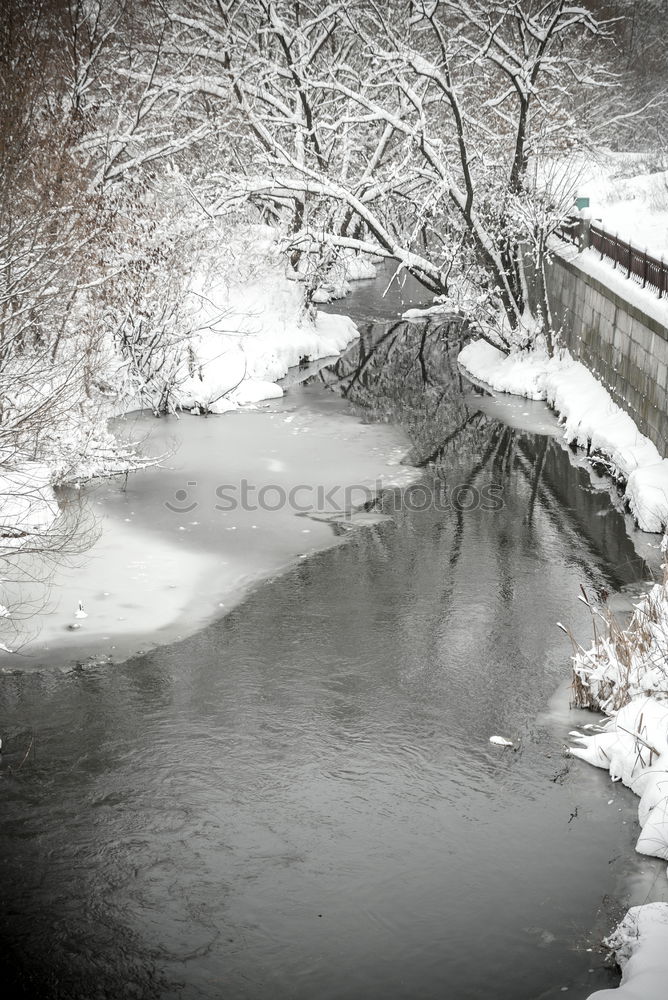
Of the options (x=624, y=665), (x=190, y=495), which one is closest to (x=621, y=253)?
(x=190, y=495)

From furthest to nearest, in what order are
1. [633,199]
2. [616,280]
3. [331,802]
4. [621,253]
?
[633,199], [621,253], [616,280], [331,802]

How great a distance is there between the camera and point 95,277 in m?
16.5

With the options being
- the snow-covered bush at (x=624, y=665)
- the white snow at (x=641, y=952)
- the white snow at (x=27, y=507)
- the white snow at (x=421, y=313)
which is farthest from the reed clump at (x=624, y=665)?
the white snow at (x=421, y=313)

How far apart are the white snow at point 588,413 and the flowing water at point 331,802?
135 cm

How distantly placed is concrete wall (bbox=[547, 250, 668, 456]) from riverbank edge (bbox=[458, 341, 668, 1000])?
299mm

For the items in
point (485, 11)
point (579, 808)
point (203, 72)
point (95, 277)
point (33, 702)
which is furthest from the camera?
point (203, 72)

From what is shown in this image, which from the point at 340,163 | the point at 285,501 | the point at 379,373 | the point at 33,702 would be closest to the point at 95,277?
the point at 285,501

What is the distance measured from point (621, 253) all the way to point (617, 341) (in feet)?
5.88

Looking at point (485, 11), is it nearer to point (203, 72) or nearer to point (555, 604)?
point (203, 72)

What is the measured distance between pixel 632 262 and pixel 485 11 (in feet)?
21.0

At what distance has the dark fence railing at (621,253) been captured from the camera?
15297 mm

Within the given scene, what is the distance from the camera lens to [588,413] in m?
17.4

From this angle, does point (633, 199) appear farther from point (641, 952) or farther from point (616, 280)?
point (641, 952)

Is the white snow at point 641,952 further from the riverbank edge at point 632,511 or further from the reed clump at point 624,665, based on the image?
the reed clump at point 624,665
